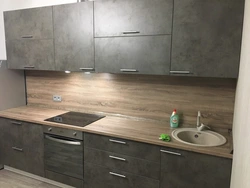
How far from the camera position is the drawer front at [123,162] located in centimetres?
201

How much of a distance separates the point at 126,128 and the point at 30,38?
1.70 metres

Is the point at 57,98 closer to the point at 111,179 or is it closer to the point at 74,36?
the point at 74,36

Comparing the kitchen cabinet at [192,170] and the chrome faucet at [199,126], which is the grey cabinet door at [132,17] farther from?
the kitchen cabinet at [192,170]

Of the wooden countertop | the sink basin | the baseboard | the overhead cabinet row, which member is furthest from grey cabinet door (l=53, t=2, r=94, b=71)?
the baseboard

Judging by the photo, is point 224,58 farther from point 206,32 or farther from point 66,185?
point 66,185

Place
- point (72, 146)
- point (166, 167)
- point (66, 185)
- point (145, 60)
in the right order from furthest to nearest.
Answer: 1. point (66, 185)
2. point (72, 146)
3. point (145, 60)
4. point (166, 167)

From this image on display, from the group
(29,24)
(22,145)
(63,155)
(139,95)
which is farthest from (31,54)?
(139,95)

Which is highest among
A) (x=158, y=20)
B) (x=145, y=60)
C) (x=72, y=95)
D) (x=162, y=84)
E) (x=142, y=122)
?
(x=158, y=20)

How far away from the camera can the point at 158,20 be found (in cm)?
199

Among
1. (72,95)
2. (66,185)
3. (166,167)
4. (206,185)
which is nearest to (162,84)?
(166,167)

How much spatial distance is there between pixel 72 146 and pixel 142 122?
2.83ft

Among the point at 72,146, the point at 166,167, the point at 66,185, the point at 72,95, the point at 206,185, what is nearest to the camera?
the point at 206,185

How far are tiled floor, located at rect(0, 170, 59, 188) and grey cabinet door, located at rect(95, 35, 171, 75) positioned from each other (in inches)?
66.8

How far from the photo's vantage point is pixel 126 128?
7.42 feet
